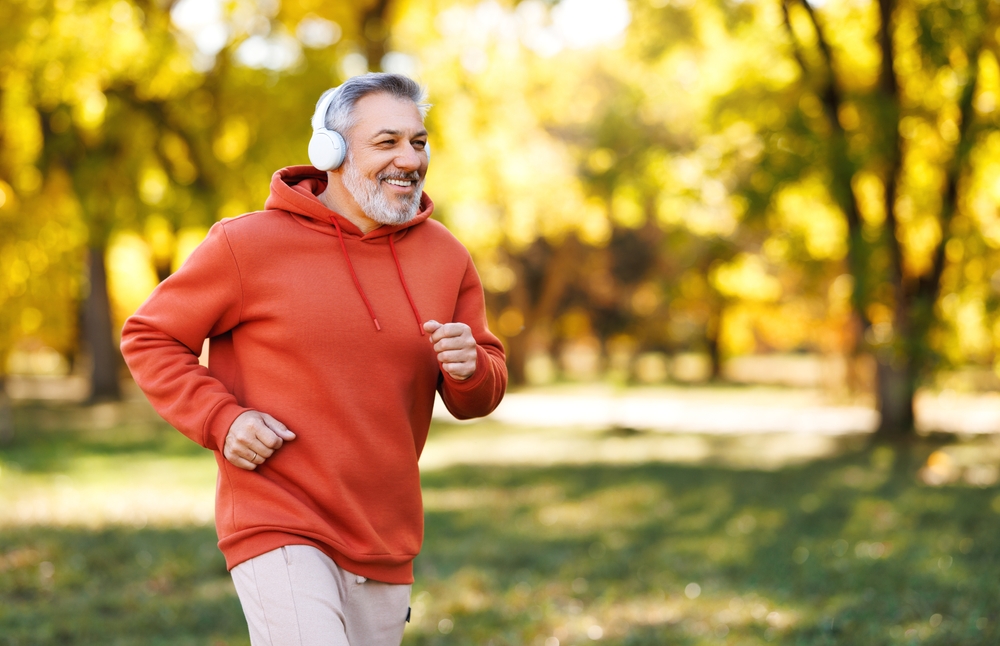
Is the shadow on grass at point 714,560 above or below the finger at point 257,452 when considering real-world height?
below

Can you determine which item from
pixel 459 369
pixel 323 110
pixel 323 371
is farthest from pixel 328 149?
pixel 459 369

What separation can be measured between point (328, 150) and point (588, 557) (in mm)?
6599

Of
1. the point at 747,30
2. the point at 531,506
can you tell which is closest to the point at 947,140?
the point at 747,30

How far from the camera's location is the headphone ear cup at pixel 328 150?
3193 mm

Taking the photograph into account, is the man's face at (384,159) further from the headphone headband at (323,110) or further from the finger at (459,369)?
the finger at (459,369)

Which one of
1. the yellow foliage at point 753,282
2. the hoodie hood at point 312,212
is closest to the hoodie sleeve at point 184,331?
the hoodie hood at point 312,212

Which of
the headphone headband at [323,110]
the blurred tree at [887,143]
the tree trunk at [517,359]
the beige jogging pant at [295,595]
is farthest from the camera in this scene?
the tree trunk at [517,359]

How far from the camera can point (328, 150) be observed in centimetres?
319

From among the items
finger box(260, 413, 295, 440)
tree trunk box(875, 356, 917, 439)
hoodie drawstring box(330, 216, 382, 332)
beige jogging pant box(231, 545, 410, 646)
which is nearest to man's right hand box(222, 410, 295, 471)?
finger box(260, 413, 295, 440)

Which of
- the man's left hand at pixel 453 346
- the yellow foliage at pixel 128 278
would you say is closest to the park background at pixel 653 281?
the man's left hand at pixel 453 346

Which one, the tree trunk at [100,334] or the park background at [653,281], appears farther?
the tree trunk at [100,334]

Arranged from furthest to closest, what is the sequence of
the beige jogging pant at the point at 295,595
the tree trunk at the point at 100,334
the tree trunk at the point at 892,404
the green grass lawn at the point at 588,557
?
the tree trunk at the point at 100,334 → the tree trunk at the point at 892,404 → the green grass lawn at the point at 588,557 → the beige jogging pant at the point at 295,595

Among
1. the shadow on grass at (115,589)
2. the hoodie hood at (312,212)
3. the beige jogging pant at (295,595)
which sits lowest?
the shadow on grass at (115,589)

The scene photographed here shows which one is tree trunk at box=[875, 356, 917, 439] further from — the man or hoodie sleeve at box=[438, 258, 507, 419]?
the man
